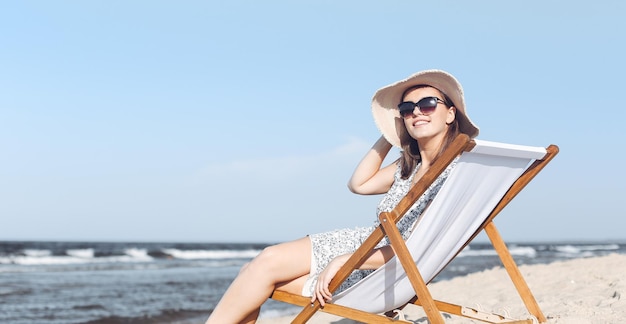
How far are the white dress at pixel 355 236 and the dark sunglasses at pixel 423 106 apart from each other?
0.27m

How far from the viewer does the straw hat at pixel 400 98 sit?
3.00 metres

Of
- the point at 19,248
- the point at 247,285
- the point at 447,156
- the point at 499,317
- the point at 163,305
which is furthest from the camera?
the point at 19,248

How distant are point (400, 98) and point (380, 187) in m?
0.46

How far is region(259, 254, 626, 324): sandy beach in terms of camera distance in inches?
147

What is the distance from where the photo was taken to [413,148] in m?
3.25

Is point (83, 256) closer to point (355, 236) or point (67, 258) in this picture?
point (67, 258)

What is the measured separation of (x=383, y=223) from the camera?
8.19 ft

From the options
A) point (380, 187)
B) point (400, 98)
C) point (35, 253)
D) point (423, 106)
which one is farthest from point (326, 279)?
point (35, 253)

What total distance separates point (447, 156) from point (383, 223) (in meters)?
0.35

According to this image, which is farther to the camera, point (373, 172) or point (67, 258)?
point (67, 258)

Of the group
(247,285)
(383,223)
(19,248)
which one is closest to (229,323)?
(247,285)

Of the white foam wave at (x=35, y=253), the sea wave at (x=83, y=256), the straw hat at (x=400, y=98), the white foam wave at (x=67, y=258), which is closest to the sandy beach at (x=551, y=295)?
the straw hat at (x=400, y=98)

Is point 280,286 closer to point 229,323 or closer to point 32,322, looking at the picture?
point 229,323

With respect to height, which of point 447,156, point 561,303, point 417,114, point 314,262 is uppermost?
point 417,114
